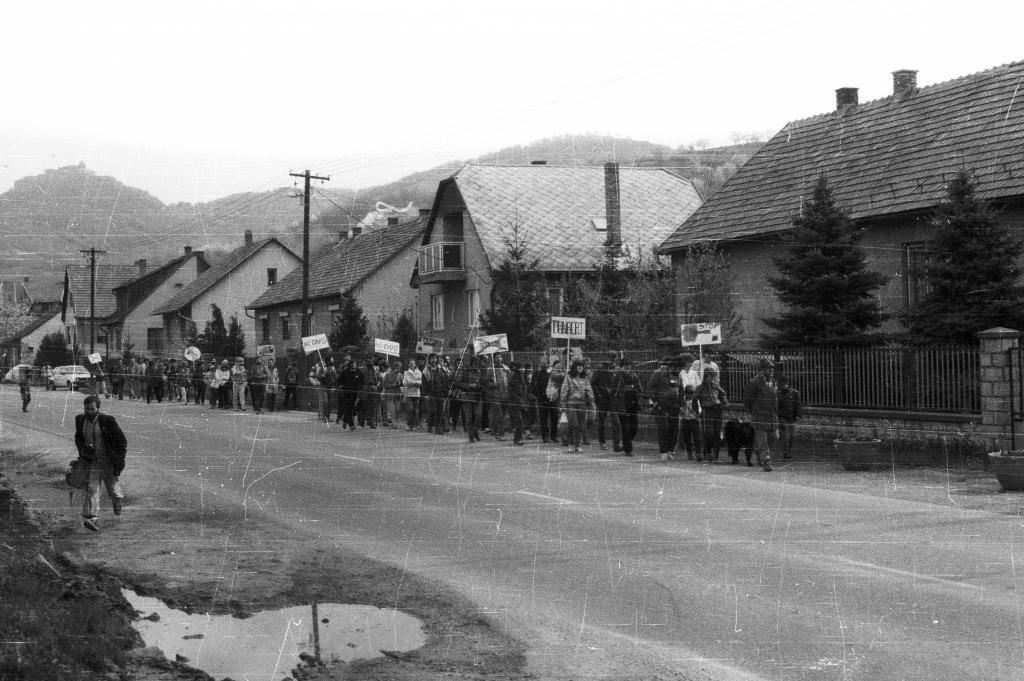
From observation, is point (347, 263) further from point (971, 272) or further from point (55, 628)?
point (55, 628)

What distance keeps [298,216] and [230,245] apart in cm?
4419

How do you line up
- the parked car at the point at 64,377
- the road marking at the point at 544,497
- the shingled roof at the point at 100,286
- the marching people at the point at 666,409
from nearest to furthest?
the road marking at the point at 544,497, the marching people at the point at 666,409, the parked car at the point at 64,377, the shingled roof at the point at 100,286

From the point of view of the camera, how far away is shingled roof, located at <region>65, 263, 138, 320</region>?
97.7m

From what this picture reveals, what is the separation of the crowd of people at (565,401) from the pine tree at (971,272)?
322 centimetres

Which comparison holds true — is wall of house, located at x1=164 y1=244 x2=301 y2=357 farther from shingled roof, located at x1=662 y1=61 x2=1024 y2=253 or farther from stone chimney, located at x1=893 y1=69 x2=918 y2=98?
stone chimney, located at x1=893 y1=69 x2=918 y2=98

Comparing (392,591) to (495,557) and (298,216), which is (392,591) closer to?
(495,557)

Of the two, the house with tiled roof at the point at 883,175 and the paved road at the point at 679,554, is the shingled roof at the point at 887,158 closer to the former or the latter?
the house with tiled roof at the point at 883,175

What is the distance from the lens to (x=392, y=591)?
352 inches

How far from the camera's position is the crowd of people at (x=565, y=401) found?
67.1 feet

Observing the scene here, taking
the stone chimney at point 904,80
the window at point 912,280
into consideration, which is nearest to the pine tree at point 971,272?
the window at point 912,280

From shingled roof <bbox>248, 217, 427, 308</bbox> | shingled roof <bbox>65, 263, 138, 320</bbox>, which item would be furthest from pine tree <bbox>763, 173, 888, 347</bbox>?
shingled roof <bbox>65, 263, 138, 320</bbox>

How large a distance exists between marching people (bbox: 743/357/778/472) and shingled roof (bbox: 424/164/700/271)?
1002 inches

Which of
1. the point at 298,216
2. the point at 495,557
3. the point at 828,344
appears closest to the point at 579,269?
the point at 828,344

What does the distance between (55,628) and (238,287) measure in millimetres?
71571
